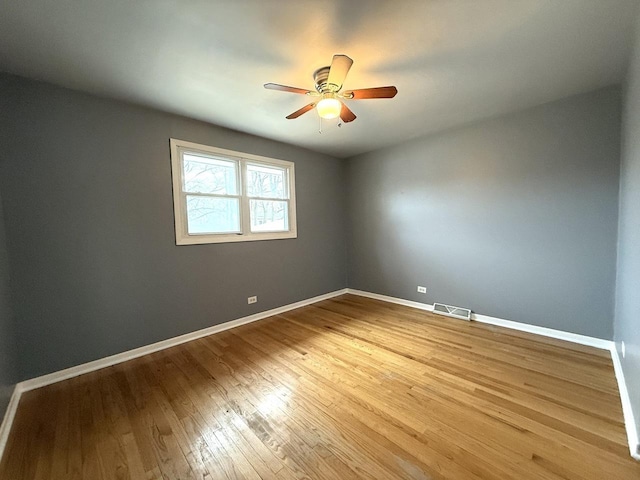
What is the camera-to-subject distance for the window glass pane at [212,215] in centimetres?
297

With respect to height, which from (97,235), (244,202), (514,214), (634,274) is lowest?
(634,274)

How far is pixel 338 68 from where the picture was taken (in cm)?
166

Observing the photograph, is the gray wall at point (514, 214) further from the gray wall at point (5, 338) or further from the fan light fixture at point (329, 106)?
the gray wall at point (5, 338)

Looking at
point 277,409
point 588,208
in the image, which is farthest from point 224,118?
point 588,208

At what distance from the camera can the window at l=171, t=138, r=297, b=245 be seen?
2.88 m

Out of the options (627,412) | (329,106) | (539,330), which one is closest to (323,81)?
(329,106)

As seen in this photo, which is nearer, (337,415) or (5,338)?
(337,415)

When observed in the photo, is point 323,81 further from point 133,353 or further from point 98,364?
point 98,364

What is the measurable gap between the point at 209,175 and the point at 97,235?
1336mm

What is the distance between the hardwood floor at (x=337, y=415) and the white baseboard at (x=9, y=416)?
4 centimetres

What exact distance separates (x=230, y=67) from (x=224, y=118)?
102 cm

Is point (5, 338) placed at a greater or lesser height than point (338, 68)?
lesser

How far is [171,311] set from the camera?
2777 mm

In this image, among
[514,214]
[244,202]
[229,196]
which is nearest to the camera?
[514,214]
